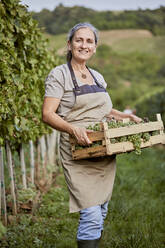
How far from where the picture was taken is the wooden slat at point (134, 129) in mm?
2263

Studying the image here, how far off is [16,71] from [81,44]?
817 mm

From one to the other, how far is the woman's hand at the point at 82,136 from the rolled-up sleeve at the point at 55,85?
32cm

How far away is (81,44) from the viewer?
2.66 m

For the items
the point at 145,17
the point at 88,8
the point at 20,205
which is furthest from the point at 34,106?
the point at 145,17

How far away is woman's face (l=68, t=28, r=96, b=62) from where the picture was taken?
2653mm

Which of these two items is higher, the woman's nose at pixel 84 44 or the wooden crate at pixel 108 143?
the woman's nose at pixel 84 44

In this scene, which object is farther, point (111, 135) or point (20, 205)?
point (20, 205)

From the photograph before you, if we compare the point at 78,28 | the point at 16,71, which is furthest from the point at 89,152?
the point at 16,71

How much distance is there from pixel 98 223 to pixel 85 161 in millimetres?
462

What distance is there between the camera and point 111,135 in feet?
7.38

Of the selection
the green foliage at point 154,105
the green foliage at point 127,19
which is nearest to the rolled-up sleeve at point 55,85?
the green foliage at point 154,105

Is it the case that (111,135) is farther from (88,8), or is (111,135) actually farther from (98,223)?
(88,8)

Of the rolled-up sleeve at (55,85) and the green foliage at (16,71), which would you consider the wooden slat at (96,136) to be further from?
the green foliage at (16,71)

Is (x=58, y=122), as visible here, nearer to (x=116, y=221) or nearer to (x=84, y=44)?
(x=84, y=44)
